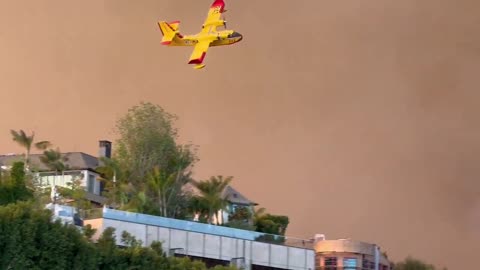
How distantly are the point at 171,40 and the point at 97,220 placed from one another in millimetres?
9609

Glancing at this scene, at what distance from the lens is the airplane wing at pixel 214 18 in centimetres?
5510

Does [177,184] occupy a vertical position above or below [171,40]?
below

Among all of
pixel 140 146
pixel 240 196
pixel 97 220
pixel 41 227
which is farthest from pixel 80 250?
pixel 240 196

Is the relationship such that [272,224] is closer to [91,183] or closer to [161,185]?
[161,185]

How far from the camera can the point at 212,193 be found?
7012 cm

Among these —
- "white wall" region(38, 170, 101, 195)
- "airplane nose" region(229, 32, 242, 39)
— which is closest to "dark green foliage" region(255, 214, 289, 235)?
"white wall" region(38, 170, 101, 195)

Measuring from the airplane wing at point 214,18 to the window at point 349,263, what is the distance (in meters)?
22.3

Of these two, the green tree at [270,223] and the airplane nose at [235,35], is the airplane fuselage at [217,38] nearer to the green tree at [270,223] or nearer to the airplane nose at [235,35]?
the airplane nose at [235,35]

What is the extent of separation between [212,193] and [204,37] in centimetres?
1727

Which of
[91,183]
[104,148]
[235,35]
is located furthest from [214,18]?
[104,148]

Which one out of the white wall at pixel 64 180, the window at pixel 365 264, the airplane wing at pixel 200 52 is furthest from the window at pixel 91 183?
the airplane wing at pixel 200 52

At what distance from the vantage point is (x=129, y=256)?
4588cm

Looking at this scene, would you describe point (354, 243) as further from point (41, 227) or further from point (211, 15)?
point (41, 227)

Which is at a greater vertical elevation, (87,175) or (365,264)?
(87,175)
